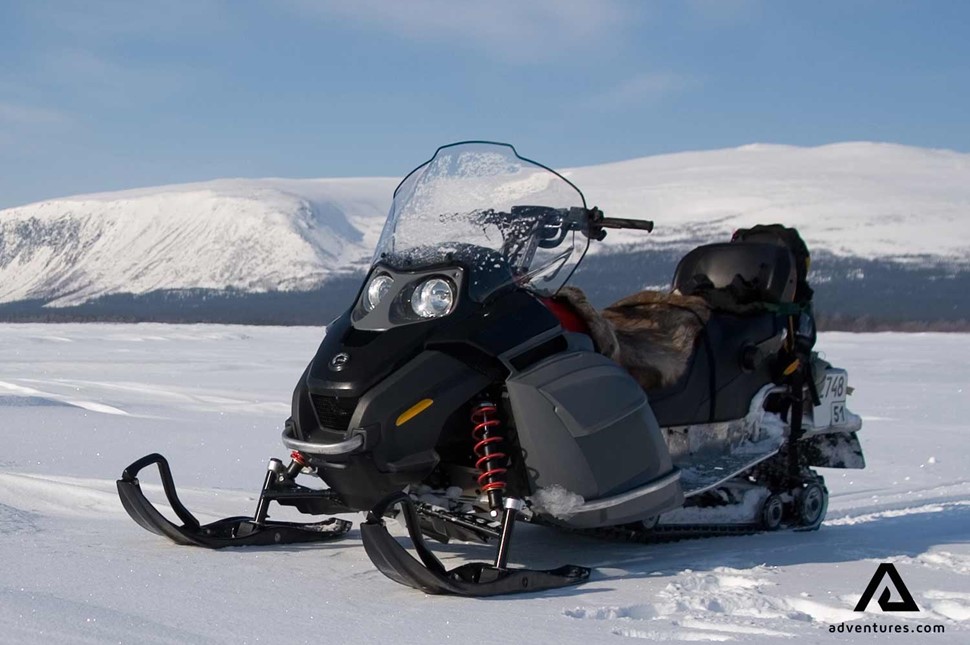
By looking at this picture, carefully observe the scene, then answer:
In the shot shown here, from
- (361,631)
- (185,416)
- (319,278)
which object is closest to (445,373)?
(361,631)

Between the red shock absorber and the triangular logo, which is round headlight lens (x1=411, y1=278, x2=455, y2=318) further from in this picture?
the triangular logo

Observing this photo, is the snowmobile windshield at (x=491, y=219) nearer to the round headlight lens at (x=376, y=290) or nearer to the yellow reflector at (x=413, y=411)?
the round headlight lens at (x=376, y=290)

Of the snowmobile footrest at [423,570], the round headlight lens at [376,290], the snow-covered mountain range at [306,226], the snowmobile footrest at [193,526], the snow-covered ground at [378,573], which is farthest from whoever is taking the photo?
the snow-covered mountain range at [306,226]

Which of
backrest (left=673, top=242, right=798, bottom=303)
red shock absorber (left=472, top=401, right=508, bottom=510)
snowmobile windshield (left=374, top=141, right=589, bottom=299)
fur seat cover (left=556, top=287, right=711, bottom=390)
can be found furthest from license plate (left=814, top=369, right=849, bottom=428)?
red shock absorber (left=472, top=401, right=508, bottom=510)

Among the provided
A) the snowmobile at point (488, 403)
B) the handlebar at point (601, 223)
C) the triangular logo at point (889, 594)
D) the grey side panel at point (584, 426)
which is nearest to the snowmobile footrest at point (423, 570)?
the snowmobile at point (488, 403)

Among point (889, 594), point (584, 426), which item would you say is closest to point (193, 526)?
point (584, 426)

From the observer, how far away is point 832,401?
5.17 metres

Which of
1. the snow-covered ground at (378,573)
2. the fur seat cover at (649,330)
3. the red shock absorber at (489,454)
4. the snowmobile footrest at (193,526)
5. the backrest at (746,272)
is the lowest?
the snow-covered ground at (378,573)

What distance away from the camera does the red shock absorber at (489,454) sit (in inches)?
138

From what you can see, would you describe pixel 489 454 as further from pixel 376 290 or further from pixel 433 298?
pixel 376 290

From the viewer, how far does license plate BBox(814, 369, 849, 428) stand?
5.09m

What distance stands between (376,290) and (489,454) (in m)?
0.68

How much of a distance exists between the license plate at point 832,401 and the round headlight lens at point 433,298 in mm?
2238

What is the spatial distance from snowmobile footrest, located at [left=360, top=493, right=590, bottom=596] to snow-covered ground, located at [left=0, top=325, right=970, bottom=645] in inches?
2.0
